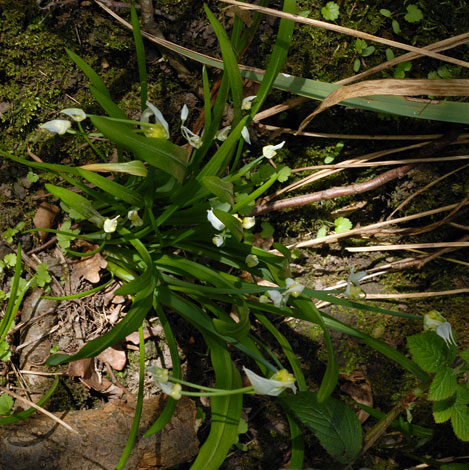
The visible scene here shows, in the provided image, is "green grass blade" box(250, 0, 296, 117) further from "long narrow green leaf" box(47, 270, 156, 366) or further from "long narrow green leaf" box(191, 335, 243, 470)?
"long narrow green leaf" box(191, 335, 243, 470)

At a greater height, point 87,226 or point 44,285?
point 87,226

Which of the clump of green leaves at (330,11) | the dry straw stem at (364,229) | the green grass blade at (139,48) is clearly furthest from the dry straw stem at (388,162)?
the green grass blade at (139,48)

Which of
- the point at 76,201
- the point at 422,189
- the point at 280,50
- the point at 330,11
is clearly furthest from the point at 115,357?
the point at 330,11

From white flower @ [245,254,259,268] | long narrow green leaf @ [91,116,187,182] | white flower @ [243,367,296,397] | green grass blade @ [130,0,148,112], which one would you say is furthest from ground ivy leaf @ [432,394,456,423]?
green grass blade @ [130,0,148,112]

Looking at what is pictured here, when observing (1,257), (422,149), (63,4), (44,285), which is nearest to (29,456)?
(44,285)

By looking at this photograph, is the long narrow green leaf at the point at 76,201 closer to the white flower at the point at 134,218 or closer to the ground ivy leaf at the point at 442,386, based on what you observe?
the white flower at the point at 134,218

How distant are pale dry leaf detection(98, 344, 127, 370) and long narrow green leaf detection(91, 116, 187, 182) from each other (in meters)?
0.79

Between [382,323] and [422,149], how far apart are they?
0.72m

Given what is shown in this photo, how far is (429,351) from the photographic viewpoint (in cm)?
118

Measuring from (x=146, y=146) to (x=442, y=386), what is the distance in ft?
3.17

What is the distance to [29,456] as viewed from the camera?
124 centimetres

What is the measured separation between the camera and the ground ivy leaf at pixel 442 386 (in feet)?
3.71

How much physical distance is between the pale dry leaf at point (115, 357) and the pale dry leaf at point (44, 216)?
48 centimetres

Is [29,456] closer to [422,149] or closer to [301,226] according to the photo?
[301,226]
